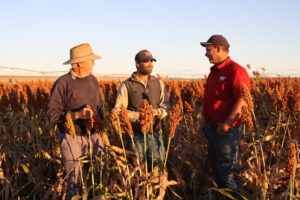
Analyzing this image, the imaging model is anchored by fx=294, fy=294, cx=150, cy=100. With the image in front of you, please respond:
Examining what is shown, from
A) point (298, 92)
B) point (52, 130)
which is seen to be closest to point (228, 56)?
point (298, 92)

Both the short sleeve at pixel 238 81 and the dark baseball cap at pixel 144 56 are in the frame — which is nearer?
the short sleeve at pixel 238 81

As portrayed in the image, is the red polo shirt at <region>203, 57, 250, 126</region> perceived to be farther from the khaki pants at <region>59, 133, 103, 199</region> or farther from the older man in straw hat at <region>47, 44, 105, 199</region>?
the khaki pants at <region>59, 133, 103, 199</region>

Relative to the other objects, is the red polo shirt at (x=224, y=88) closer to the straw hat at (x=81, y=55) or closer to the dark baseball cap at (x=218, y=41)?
the dark baseball cap at (x=218, y=41)

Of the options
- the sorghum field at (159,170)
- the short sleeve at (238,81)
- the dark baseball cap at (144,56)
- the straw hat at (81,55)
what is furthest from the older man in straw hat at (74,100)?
the short sleeve at (238,81)

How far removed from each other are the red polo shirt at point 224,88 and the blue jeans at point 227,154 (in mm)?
126

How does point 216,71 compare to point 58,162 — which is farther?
point 58,162

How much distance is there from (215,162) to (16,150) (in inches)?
127

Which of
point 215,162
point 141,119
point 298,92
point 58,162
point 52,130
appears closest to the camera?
point 141,119

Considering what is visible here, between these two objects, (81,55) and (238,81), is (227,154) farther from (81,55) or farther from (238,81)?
(81,55)

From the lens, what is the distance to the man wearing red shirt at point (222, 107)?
2.96 meters

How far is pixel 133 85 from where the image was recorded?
11.4ft

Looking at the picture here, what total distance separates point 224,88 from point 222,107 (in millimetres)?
197

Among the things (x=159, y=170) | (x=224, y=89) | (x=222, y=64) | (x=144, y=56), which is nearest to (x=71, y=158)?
(x=159, y=170)

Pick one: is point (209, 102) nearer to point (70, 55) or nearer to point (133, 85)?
point (133, 85)
